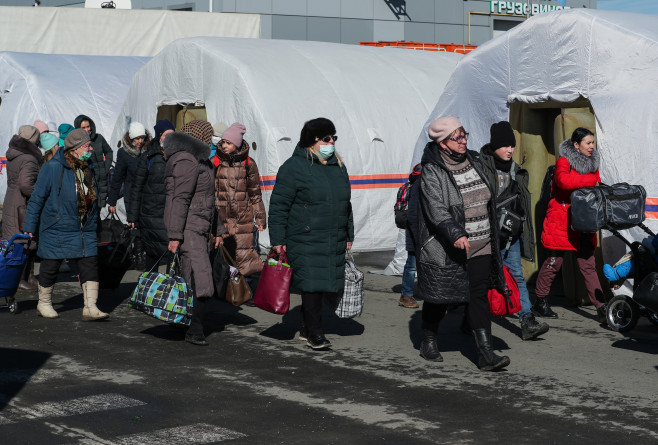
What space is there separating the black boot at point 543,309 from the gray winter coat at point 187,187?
10.7 ft

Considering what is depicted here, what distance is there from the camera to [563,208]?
32.3ft

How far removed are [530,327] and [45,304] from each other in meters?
4.37

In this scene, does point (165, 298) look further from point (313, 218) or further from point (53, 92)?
point (53, 92)

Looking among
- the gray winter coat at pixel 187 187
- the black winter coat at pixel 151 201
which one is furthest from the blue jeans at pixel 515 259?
the black winter coat at pixel 151 201

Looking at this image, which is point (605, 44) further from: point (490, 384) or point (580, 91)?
point (490, 384)

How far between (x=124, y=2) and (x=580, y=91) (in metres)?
23.1

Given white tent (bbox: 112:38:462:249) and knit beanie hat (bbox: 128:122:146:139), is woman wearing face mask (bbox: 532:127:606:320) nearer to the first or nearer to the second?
knit beanie hat (bbox: 128:122:146:139)

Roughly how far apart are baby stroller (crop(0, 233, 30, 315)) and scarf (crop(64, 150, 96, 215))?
2.05ft

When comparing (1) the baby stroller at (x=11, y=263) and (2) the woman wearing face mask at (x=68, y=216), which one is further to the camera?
(1) the baby stroller at (x=11, y=263)

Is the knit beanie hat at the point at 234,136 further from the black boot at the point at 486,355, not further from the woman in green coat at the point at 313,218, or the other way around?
the black boot at the point at 486,355

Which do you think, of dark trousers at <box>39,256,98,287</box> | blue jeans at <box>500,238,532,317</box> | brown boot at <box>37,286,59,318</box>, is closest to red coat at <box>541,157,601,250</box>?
blue jeans at <box>500,238,532,317</box>

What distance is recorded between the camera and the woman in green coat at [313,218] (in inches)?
327

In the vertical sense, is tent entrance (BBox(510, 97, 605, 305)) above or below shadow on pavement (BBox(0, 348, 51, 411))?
above

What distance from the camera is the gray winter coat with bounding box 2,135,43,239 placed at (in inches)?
429
